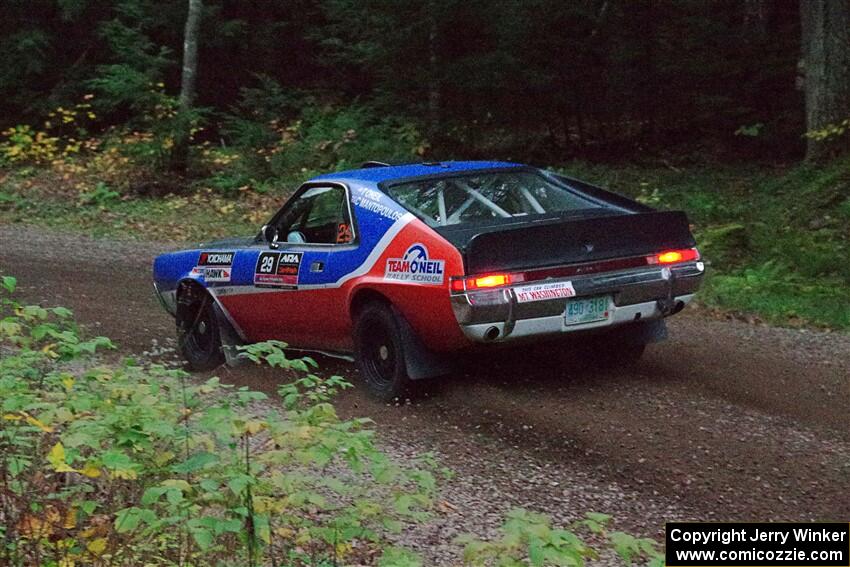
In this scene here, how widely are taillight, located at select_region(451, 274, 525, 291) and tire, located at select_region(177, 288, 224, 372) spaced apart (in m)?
3.10

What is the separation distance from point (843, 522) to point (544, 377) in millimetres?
2794

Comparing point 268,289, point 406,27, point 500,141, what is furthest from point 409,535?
point 500,141

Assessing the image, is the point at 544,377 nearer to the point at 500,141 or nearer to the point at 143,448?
the point at 143,448

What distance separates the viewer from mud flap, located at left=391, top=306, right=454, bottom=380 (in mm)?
7348

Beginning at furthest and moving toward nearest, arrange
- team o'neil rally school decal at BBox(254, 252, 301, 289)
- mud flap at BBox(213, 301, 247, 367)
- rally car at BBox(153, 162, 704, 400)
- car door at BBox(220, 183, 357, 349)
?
mud flap at BBox(213, 301, 247, 367), team o'neil rally school decal at BBox(254, 252, 301, 289), car door at BBox(220, 183, 357, 349), rally car at BBox(153, 162, 704, 400)

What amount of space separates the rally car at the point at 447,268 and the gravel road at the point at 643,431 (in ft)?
1.42

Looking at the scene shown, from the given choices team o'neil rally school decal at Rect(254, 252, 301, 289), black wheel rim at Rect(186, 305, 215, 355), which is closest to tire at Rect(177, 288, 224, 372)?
black wheel rim at Rect(186, 305, 215, 355)

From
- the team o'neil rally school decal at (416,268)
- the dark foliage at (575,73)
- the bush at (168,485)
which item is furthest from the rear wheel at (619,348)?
the dark foliage at (575,73)

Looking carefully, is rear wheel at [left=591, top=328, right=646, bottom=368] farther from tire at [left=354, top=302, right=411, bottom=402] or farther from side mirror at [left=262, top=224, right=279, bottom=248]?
side mirror at [left=262, top=224, right=279, bottom=248]

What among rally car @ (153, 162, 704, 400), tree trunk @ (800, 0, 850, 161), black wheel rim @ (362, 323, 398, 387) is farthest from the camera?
tree trunk @ (800, 0, 850, 161)

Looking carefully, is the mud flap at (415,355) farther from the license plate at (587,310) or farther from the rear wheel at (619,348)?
the rear wheel at (619,348)

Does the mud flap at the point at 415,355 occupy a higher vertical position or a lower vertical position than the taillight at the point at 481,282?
lower

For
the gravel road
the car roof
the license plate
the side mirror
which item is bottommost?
the gravel road

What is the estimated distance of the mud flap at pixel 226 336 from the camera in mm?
9109
